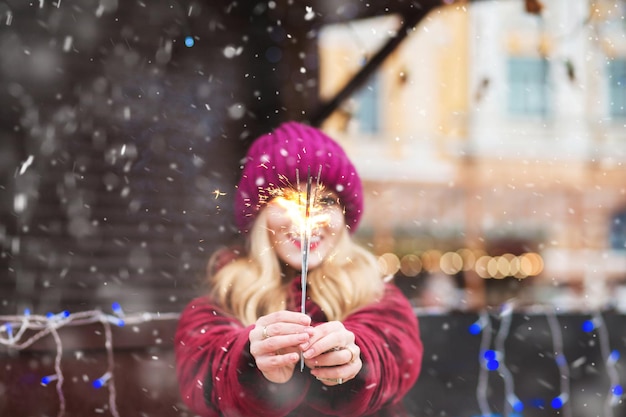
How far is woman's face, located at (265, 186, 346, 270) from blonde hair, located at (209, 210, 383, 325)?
0.02m

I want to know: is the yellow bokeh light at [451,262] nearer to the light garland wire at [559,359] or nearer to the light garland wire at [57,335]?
the light garland wire at [559,359]

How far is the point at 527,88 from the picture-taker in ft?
33.7

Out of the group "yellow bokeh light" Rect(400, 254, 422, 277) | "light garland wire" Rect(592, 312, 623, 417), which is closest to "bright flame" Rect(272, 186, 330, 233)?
"light garland wire" Rect(592, 312, 623, 417)

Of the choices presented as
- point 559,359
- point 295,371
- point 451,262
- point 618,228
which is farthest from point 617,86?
point 295,371

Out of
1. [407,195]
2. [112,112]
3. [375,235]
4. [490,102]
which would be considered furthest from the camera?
[490,102]

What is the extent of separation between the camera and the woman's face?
3.93 feet

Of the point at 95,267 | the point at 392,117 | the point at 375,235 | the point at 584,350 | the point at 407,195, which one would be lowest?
the point at 584,350

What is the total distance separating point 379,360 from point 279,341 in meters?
0.27

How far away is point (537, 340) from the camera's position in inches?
103

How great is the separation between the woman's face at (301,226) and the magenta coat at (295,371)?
67 mm

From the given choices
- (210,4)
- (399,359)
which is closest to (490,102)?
(210,4)

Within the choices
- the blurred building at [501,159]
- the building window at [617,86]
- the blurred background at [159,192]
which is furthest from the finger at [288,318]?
the building window at [617,86]

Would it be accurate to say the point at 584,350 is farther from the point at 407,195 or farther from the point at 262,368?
the point at 407,195

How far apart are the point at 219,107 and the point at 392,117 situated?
631 cm
